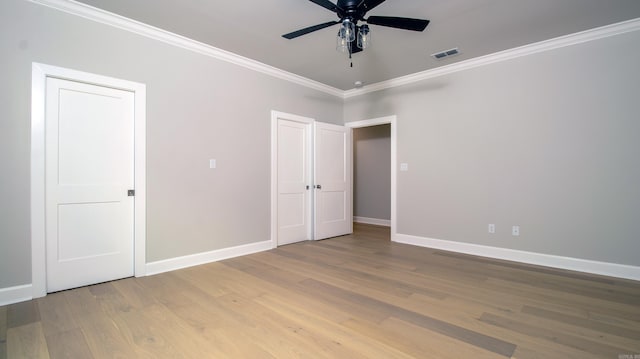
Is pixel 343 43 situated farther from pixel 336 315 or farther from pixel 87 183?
pixel 87 183

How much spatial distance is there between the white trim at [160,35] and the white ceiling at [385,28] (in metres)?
0.09

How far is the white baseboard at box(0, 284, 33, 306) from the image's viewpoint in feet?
7.98

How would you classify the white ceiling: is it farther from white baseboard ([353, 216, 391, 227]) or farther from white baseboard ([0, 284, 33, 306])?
white baseboard ([353, 216, 391, 227])

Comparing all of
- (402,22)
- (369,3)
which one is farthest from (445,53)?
(369,3)

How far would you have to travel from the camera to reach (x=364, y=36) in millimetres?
2352

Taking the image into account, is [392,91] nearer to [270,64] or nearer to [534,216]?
[270,64]

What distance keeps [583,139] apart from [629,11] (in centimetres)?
131

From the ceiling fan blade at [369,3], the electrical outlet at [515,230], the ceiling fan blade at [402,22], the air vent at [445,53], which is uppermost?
the air vent at [445,53]

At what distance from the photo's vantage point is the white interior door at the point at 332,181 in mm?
5117

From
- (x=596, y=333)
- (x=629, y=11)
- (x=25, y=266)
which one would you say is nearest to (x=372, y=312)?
(x=596, y=333)

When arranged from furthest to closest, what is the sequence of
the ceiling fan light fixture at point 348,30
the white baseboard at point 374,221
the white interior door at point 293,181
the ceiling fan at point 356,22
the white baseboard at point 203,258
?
1. the white baseboard at point 374,221
2. the white interior door at point 293,181
3. the white baseboard at point 203,258
4. the ceiling fan light fixture at point 348,30
5. the ceiling fan at point 356,22

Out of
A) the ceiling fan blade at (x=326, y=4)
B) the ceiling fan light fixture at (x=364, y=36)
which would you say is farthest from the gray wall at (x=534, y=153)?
the ceiling fan blade at (x=326, y=4)

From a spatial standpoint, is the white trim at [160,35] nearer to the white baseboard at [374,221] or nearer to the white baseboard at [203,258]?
the white baseboard at [203,258]

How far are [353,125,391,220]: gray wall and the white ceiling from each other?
116 inches
